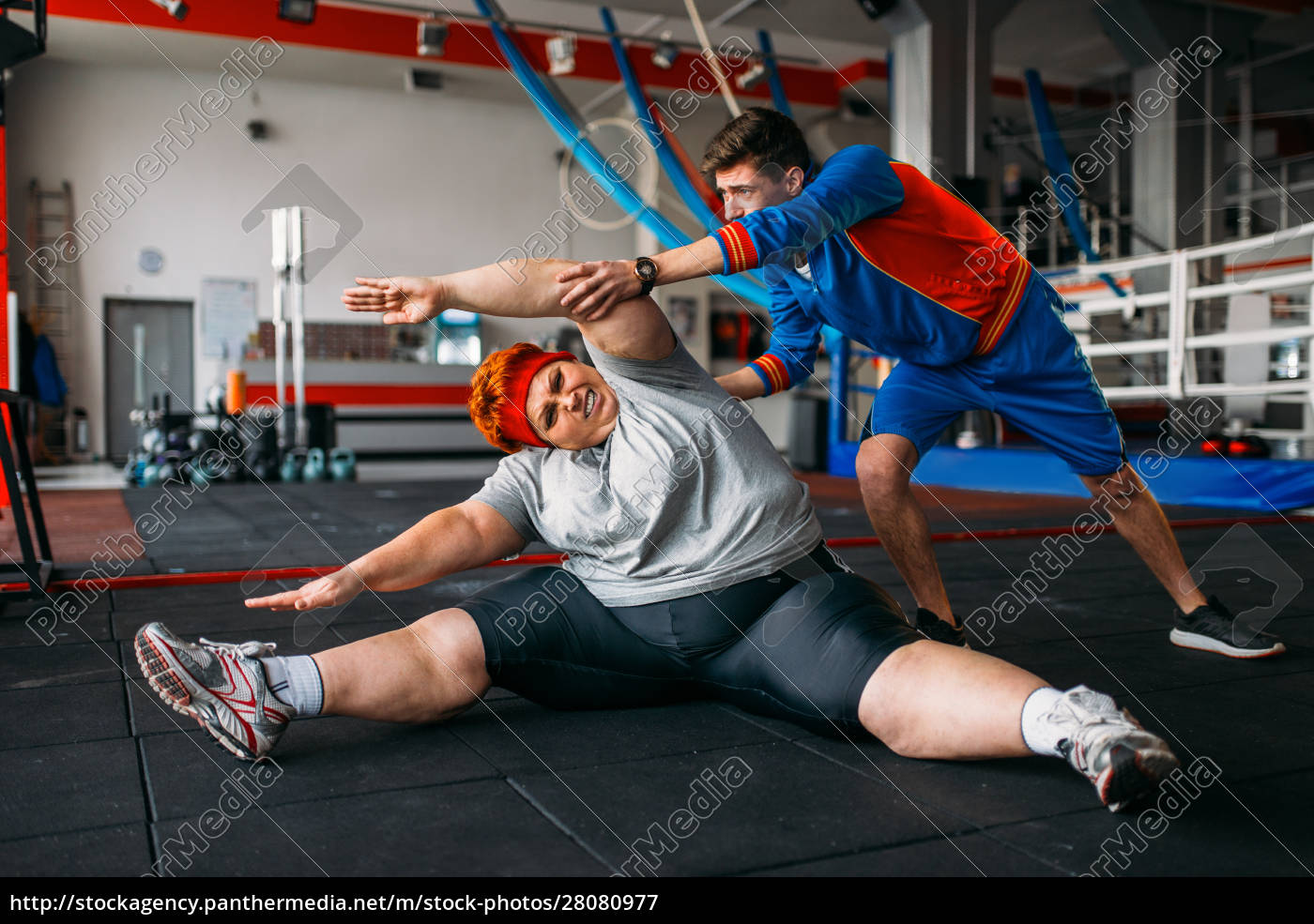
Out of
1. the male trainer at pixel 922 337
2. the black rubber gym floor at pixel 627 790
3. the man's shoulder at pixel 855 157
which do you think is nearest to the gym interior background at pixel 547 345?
the black rubber gym floor at pixel 627 790

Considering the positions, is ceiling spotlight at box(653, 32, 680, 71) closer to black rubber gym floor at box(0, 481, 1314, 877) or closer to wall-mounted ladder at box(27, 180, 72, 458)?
wall-mounted ladder at box(27, 180, 72, 458)

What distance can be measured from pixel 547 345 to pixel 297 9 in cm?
395

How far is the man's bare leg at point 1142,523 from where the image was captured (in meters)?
2.28

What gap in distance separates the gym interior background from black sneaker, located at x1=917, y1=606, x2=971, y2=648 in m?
0.15

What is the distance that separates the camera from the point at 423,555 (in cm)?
152

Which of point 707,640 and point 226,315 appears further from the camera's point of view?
point 226,315

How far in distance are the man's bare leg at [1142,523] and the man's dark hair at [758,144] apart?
1.03 meters

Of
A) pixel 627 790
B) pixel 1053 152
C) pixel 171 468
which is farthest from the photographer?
pixel 1053 152

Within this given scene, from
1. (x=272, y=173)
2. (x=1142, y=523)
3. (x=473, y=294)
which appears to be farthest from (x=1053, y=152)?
(x=272, y=173)

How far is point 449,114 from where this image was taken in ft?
40.8

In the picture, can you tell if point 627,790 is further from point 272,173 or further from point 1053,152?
point 272,173

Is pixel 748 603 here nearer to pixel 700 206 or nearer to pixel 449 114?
pixel 700 206

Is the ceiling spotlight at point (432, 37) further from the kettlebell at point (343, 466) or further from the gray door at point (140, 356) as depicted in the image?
the gray door at point (140, 356)

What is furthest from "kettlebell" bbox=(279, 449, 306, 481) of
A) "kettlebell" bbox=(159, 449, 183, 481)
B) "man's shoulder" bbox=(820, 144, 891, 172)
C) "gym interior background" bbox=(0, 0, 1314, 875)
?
"man's shoulder" bbox=(820, 144, 891, 172)
